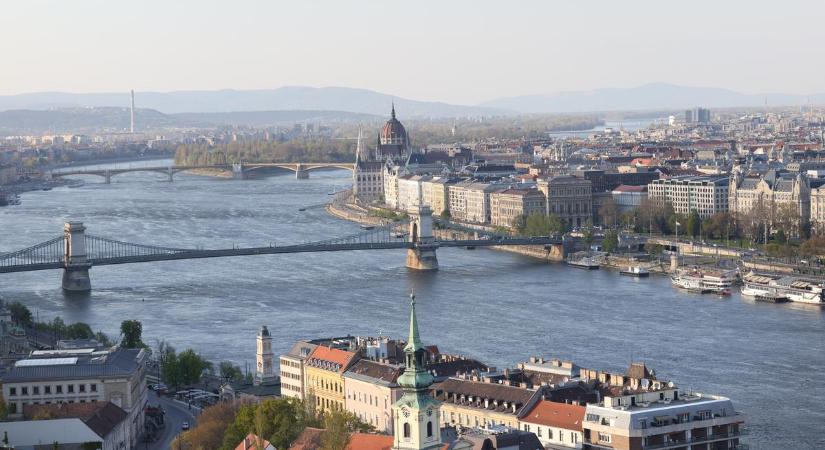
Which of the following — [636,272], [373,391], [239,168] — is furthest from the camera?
[239,168]

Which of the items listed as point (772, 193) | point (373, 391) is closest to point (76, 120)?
point (772, 193)

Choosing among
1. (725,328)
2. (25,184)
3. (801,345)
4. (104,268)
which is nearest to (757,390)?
(801,345)

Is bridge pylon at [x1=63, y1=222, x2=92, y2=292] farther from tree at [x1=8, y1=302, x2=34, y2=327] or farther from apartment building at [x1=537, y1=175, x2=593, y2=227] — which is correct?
apartment building at [x1=537, y1=175, x2=593, y2=227]

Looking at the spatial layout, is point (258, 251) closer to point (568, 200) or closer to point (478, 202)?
point (568, 200)

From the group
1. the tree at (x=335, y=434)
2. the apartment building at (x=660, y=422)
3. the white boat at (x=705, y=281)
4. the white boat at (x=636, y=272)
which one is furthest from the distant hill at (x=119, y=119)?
the tree at (x=335, y=434)

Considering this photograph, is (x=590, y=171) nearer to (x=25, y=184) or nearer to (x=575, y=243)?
(x=575, y=243)

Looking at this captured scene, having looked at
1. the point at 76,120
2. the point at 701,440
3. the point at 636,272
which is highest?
the point at 701,440
